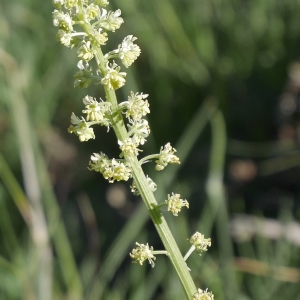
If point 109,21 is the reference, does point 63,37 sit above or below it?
below

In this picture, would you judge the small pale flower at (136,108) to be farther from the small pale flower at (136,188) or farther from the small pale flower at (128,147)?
the small pale flower at (136,188)

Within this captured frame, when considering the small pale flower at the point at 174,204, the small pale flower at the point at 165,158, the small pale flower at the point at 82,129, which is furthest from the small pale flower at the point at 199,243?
the small pale flower at the point at 82,129

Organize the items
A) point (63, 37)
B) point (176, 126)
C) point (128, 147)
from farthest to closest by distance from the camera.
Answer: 1. point (176, 126)
2. point (63, 37)
3. point (128, 147)

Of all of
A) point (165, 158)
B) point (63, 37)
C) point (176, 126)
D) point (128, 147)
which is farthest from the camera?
point (176, 126)

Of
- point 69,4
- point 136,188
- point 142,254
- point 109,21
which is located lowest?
point 142,254

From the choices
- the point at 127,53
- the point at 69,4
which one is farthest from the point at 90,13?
the point at 127,53

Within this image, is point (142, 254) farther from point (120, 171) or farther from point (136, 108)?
point (136, 108)
